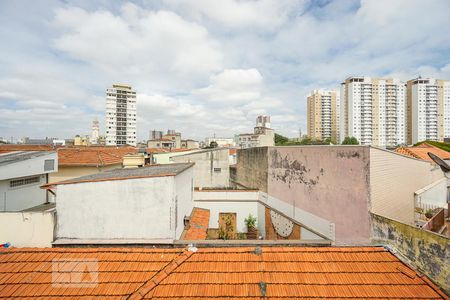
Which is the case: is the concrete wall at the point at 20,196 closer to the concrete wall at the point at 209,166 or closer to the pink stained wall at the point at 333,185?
the concrete wall at the point at 209,166

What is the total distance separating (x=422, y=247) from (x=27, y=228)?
11384mm

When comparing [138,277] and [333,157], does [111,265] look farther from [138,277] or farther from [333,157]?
[333,157]

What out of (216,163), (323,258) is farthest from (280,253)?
(216,163)

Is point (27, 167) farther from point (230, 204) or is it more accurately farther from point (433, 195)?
point (433, 195)

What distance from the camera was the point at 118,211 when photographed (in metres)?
7.67

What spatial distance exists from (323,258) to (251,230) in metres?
10.7

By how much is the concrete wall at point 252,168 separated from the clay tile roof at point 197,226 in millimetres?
5167

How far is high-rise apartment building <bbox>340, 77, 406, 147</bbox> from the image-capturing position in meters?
68.3

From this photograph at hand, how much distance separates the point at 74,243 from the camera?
25.2 ft

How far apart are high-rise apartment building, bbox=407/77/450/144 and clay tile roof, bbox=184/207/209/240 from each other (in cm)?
7858

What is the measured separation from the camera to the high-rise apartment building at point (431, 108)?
214 ft

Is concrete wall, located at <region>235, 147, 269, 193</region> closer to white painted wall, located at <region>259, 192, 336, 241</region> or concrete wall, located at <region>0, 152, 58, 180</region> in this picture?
white painted wall, located at <region>259, 192, 336, 241</region>

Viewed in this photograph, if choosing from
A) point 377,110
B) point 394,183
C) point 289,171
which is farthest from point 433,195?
point 377,110

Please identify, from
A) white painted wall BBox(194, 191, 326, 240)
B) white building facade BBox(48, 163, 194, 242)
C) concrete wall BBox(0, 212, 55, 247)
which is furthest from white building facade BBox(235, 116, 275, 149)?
concrete wall BBox(0, 212, 55, 247)
